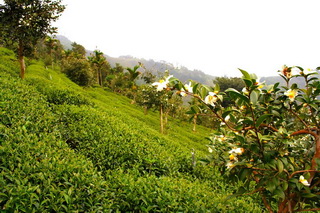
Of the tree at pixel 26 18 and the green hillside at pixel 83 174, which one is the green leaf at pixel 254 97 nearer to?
the green hillside at pixel 83 174

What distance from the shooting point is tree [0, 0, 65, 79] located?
13.4 meters

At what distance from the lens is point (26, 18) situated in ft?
45.2

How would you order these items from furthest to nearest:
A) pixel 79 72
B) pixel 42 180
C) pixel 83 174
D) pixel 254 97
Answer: pixel 79 72 < pixel 83 174 < pixel 42 180 < pixel 254 97

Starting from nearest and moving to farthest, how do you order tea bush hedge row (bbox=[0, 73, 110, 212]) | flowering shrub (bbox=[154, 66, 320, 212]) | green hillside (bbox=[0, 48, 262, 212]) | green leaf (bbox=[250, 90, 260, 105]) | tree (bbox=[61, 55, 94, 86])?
green leaf (bbox=[250, 90, 260, 105]) → flowering shrub (bbox=[154, 66, 320, 212]) → tea bush hedge row (bbox=[0, 73, 110, 212]) → green hillside (bbox=[0, 48, 262, 212]) → tree (bbox=[61, 55, 94, 86])

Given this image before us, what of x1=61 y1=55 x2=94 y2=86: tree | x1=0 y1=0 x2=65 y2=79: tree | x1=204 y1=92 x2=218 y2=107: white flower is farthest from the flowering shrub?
x1=61 y1=55 x2=94 y2=86: tree

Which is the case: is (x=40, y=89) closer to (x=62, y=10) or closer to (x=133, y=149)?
(x=62, y=10)

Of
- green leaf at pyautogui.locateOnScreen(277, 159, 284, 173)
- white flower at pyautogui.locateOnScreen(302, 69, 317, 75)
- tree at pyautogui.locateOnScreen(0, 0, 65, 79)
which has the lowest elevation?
green leaf at pyautogui.locateOnScreen(277, 159, 284, 173)

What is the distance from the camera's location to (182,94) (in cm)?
263

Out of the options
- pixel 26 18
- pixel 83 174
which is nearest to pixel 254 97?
pixel 83 174

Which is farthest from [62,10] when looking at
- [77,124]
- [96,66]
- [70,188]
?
[96,66]

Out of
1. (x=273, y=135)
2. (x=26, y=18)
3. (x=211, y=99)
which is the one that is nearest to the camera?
(x=211, y=99)

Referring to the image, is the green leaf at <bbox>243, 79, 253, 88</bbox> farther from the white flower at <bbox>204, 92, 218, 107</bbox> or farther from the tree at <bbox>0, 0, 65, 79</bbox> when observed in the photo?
the tree at <bbox>0, 0, 65, 79</bbox>

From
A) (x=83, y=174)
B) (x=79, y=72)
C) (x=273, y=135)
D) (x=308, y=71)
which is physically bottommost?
(x=83, y=174)

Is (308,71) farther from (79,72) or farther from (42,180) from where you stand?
(79,72)
